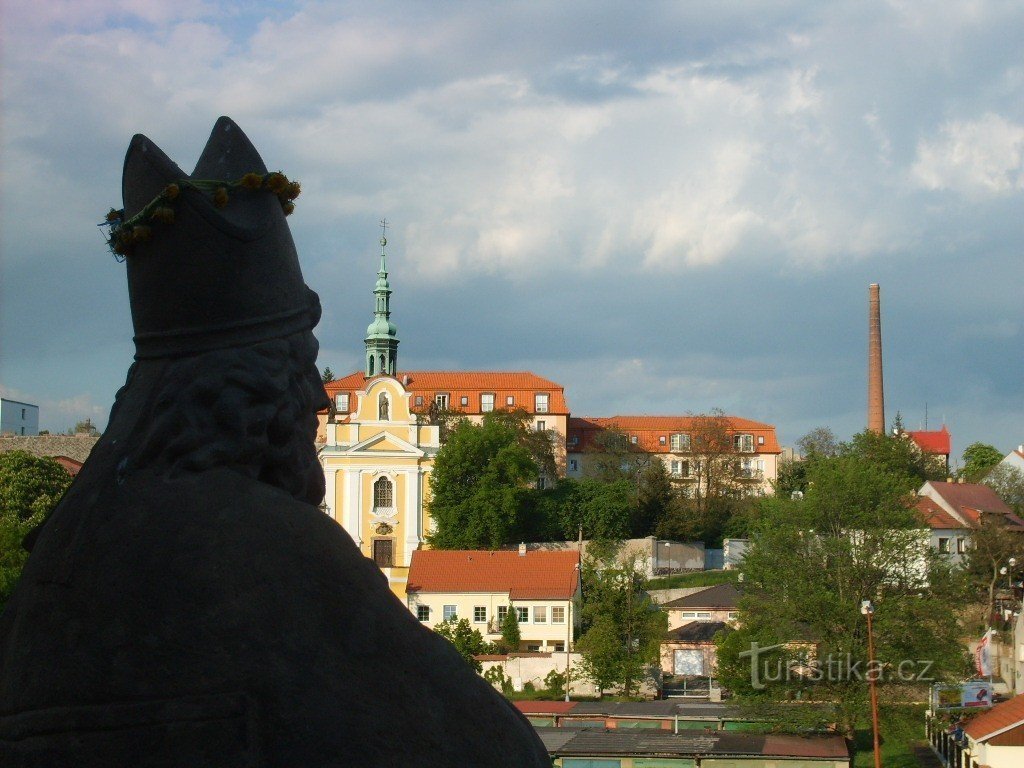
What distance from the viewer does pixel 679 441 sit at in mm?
88750

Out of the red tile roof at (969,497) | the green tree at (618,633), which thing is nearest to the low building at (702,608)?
the green tree at (618,633)

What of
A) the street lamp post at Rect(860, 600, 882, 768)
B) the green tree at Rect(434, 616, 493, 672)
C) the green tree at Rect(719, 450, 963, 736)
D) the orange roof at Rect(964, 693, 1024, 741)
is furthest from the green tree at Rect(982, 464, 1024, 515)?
the orange roof at Rect(964, 693, 1024, 741)

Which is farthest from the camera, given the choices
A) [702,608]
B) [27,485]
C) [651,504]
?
[651,504]

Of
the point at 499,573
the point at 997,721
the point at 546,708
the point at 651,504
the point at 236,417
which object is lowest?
the point at 546,708

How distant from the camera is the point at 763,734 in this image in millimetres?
31172

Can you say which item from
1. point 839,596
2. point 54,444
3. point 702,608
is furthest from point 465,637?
point 54,444

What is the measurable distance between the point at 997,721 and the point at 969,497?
4358 centimetres

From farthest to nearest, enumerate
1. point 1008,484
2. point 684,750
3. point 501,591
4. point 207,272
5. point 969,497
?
1. point 1008,484
2. point 969,497
3. point 501,591
4. point 684,750
5. point 207,272

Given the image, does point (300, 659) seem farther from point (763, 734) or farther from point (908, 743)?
point (908, 743)

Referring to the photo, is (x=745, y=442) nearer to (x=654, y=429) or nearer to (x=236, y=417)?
(x=654, y=429)

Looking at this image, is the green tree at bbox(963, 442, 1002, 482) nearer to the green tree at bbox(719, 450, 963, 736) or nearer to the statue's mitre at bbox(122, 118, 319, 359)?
the green tree at bbox(719, 450, 963, 736)

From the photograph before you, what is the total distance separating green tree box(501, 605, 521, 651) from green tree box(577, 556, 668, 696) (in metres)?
6.10

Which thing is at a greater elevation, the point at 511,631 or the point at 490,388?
the point at 490,388

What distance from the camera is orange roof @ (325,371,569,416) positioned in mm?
85938
